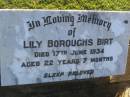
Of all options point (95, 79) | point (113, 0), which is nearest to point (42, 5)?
point (113, 0)

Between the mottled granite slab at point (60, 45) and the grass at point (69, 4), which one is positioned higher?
the mottled granite slab at point (60, 45)

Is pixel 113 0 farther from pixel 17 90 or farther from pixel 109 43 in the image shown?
pixel 17 90

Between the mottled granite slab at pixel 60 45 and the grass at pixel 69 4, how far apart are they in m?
1.77

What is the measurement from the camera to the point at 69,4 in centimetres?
637

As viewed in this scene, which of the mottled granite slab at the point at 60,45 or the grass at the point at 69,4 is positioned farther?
the grass at the point at 69,4

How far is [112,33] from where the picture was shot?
4547 mm

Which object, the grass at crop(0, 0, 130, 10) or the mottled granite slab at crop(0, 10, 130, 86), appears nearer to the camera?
the mottled granite slab at crop(0, 10, 130, 86)

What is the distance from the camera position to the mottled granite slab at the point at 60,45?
4.10m

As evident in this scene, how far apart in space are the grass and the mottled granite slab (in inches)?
69.7

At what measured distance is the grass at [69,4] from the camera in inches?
241

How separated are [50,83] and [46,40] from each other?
0.50 meters

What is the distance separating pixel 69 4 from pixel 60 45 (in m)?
2.17

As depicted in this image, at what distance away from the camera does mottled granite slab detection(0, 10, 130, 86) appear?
4.10 m

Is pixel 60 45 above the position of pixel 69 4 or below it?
A: above
